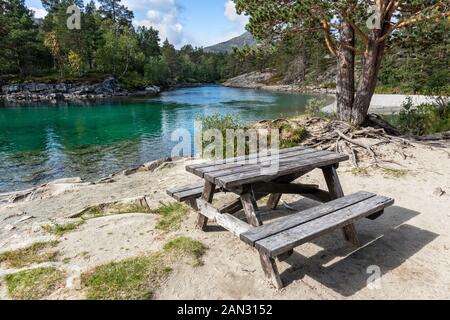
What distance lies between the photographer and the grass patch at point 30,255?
14.7 feet

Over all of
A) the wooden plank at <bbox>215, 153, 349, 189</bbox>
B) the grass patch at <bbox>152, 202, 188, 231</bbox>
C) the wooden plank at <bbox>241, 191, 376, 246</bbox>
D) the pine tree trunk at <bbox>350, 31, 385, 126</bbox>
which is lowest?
the grass patch at <bbox>152, 202, 188, 231</bbox>

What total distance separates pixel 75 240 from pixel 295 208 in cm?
396

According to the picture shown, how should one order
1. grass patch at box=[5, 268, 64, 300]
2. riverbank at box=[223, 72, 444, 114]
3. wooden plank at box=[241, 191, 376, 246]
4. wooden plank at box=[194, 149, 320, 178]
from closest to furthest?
wooden plank at box=[241, 191, 376, 246], grass patch at box=[5, 268, 64, 300], wooden plank at box=[194, 149, 320, 178], riverbank at box=[223, 72, 444, 114]

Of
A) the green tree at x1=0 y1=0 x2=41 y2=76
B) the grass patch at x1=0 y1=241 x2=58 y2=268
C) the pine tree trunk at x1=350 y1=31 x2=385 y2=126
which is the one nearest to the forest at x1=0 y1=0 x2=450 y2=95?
the green tree at x1=0 y1=0 x2=41 y2=76

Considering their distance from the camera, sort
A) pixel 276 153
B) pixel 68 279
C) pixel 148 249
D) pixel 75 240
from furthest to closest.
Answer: pixel 276 153
pixel 75 240
pixel 148 249
pixel 68 279

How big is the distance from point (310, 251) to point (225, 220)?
140cm

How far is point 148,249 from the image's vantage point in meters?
4.74

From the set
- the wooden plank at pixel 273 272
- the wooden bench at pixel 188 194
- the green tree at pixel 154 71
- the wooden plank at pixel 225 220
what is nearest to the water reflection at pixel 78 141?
the wooden bench at pixel 188 194

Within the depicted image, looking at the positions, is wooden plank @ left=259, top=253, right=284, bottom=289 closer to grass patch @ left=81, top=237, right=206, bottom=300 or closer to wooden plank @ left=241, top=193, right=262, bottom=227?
wooden plank @ left=241, top=193, right=262, bottom=227

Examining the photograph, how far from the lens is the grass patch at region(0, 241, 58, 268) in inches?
177

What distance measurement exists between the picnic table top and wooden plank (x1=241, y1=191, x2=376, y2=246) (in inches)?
25.2
